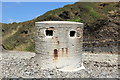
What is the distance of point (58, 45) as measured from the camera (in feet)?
44.7

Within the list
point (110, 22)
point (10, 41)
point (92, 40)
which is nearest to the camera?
point (92, 40)

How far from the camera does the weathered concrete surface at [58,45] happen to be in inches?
533

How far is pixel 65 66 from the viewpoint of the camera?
13852mm

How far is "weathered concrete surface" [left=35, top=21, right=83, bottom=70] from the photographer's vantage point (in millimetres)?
13542

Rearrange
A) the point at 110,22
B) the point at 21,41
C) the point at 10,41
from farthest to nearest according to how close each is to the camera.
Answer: the point at 10,41 < the point at 21,41 < the point at 110,22

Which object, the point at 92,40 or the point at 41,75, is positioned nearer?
the point at 41,75

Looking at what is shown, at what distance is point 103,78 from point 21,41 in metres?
27.2

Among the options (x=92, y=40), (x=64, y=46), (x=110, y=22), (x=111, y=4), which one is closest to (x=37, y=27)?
(x=64, y=46)

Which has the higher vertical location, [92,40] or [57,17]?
[57,17]

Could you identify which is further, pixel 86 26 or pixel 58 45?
pixel 86 26

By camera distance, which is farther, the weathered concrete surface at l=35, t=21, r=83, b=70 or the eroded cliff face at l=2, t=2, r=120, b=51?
the eroded cliff face at l=2, t=2, r=120, b=51

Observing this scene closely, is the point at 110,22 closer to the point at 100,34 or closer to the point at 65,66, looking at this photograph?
the point at 100,34

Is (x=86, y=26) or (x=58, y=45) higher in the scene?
(x=86, y=26)

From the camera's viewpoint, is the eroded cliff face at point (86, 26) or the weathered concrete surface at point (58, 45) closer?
the weathered concrete surface at point (58, 45)
